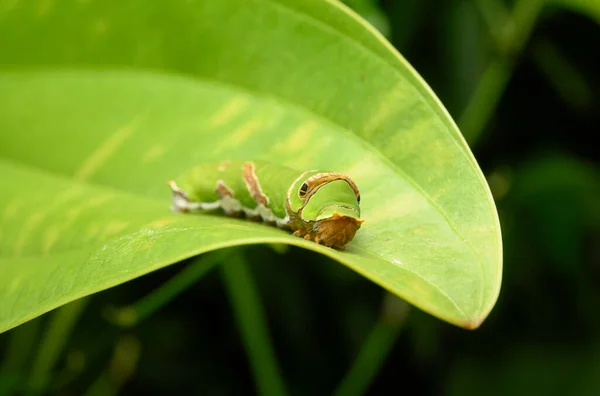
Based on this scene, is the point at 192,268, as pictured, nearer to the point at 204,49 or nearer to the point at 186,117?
the point at 186,117

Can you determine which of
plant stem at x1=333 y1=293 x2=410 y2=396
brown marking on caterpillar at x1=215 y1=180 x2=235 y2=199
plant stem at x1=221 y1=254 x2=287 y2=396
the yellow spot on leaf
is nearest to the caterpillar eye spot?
brown marking on caterpillar at x1=215 y1=180 x2=235 y2=199

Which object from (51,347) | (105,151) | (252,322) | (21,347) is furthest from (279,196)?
(21,347)

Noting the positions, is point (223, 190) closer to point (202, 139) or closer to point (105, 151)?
point (202, 139)

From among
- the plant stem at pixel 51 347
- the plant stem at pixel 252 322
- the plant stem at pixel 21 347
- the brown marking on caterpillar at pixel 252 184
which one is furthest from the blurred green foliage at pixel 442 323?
the brown marking on caterpillar at pixel 252 184

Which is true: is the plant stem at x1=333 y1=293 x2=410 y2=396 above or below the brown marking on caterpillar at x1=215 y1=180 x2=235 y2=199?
below

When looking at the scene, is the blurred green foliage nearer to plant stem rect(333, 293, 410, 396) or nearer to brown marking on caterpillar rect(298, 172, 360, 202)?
plant stem rect(333, 293, 410, 396)

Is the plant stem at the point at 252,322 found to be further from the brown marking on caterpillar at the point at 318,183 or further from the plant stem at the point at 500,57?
the plant stem at the point at 500,57
